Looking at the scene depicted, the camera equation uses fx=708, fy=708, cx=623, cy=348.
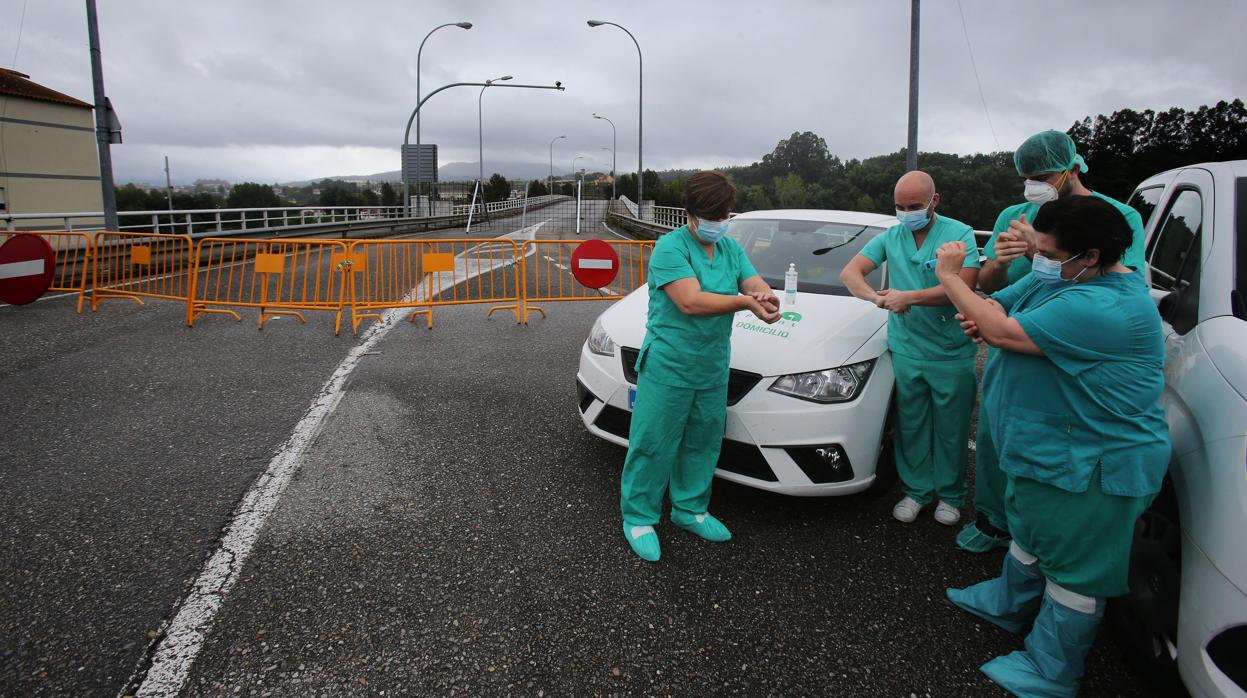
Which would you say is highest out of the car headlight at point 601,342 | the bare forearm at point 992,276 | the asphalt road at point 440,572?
the bare forearm at point 992,276

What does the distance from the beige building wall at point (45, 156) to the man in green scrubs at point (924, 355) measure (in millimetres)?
37813

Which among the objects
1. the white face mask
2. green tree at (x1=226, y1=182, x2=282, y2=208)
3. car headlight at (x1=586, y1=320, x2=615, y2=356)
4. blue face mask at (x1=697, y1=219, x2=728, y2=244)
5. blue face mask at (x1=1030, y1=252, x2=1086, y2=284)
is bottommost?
car headlight at (x1=586, y1=320, x2=615, y2=356)

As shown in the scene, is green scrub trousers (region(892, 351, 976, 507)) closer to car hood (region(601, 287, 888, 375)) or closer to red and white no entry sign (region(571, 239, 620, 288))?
car hood (region(601, 287, 888, 375))

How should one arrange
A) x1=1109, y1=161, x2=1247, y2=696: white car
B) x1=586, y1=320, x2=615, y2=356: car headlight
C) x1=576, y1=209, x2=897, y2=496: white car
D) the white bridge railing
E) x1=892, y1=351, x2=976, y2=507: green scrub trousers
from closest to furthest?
x1=1109, y1=161, x2=1247, y2=696: white car
x1=576, y1=209, x2=897, y2=496: white car
x1=892, y1=351, x2=976, y2=507: green scrub trousers
x1=586, y1=320, x2=615, y2=356: car headlight
the white bridge railing

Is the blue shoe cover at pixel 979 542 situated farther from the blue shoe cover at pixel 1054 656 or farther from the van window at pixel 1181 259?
the van window at pixel 1181 259

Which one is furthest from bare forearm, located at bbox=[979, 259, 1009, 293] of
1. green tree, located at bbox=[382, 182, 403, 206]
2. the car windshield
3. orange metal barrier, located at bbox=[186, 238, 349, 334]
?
green tree, located at bbox=[382, 182, 403, 206]

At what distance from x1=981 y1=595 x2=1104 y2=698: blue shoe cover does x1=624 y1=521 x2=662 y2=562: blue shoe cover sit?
1321 mm

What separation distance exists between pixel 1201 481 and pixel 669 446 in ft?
5.98

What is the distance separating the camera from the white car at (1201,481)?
179cm

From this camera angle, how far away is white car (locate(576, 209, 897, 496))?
3.18 m

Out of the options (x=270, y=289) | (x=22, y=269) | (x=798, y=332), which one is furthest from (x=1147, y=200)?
(x=270, y=289)

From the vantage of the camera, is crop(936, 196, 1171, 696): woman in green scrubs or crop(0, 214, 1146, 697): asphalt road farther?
crop(0, 214, 1146, 697): asphalt road

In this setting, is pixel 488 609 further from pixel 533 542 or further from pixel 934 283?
pixel 934 283

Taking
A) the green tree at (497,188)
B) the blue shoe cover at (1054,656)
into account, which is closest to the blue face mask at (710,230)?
the blue shoe cover at (1054,656)
